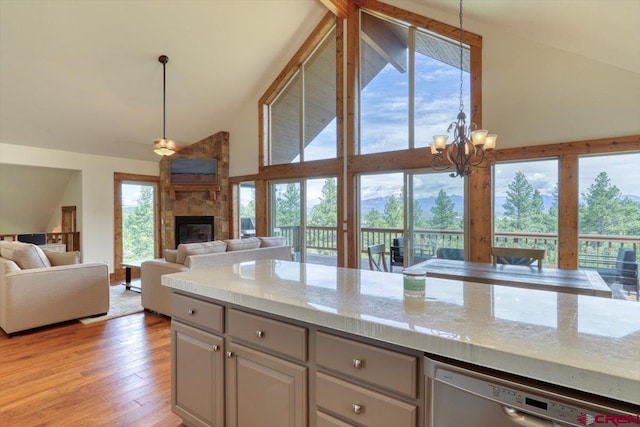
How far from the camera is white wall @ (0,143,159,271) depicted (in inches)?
230

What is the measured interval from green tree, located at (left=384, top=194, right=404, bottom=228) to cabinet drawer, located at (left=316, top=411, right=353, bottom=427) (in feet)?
14.1

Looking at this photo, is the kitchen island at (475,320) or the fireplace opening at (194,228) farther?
the fireplace opening at (194,228)

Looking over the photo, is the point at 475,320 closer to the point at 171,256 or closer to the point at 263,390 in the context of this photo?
the point at 263,390

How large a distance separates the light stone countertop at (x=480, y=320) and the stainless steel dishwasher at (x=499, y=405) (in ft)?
0.11

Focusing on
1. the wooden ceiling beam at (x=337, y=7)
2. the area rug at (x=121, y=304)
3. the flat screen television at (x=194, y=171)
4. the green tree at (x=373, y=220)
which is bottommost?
the area rug at (x=121, y=304)

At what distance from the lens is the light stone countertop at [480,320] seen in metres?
0.85

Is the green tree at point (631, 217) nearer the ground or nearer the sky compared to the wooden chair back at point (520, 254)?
nearer the sky

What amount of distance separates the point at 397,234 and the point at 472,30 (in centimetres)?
312

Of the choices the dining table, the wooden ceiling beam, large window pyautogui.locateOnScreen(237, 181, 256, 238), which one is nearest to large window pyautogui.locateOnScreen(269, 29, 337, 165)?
the wooden ceiling beam

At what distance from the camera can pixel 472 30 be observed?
A: 182 inches

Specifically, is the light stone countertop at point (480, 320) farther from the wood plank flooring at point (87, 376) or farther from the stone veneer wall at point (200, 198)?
the stone veneer wall at point (200, 198)

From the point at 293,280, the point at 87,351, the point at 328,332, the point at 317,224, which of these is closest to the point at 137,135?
the point at 317,224

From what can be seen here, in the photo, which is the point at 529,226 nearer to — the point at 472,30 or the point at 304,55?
the point at 472,30

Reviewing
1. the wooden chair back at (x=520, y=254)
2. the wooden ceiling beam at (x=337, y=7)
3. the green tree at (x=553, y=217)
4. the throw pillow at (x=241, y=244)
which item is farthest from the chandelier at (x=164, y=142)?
the green tree at (x=553, y=217)
